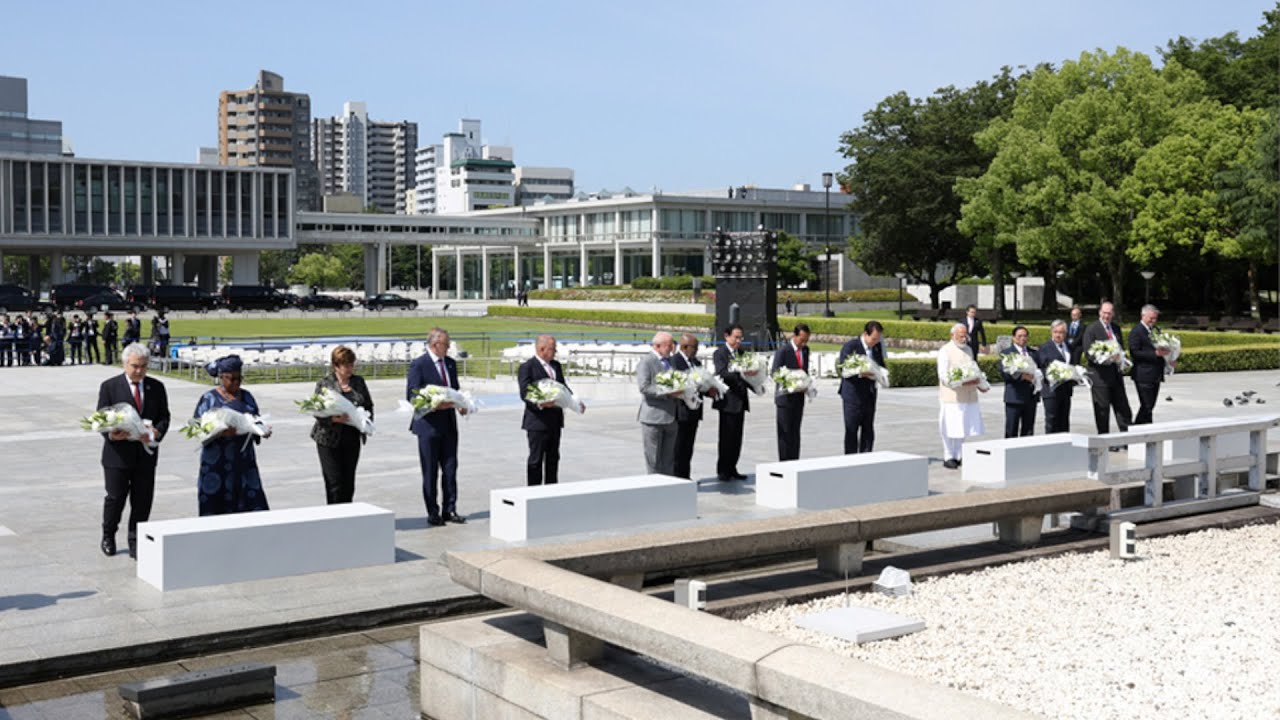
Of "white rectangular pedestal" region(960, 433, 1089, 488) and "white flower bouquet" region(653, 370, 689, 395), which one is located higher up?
"white flower bouquet" region(653, 370, 689, 395)

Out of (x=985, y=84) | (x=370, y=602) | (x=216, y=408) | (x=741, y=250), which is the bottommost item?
(x=370, y=602)

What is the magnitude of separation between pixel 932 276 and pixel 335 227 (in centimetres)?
6574

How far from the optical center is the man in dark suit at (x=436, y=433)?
1178cm

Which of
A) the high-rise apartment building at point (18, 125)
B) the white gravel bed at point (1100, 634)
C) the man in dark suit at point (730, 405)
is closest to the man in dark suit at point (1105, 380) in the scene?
the man in dark suit at point (730, 405)

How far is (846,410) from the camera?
15266 millimetres

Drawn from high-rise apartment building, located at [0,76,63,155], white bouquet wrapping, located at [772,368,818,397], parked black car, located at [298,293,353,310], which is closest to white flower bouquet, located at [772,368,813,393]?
white bouquet wrapping, located at [772,368,818,397]

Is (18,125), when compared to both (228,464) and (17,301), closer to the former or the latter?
(17,301)

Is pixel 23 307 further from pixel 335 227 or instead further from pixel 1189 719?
pixel 1189 719

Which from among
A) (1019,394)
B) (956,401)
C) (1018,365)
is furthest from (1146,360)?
(956,401)

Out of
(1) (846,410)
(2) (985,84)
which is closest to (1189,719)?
(1) (846,410)

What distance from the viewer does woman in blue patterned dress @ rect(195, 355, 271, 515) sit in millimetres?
10391

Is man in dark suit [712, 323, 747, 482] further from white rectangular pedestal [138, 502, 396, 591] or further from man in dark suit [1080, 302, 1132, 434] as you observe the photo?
man in dark suit [1080, 302, 1132, 434]

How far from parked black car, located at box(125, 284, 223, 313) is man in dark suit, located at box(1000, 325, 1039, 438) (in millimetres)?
75567

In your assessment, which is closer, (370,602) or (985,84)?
(370,602)
